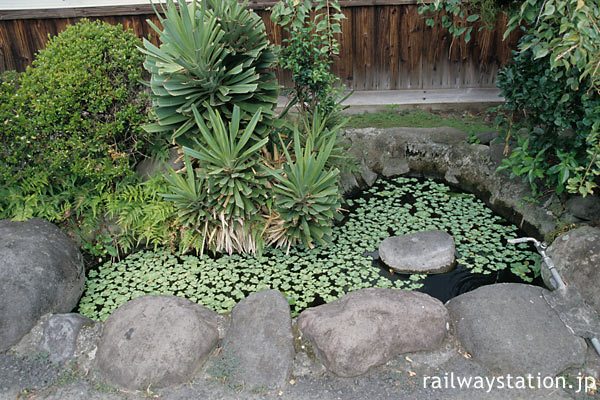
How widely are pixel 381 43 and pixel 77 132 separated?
4.07 meters

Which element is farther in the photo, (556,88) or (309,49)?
(309,49)

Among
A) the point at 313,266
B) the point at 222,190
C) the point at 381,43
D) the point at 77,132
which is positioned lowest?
the point at 313,266

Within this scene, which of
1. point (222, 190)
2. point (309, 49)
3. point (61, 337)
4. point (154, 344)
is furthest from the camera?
point (309, 49)

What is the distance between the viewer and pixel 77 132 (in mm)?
3771

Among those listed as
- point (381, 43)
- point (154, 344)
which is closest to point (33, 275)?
point (154, 344)

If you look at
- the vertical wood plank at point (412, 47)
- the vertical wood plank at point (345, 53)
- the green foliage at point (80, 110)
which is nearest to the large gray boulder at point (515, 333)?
the green foliage at point (80, 110)

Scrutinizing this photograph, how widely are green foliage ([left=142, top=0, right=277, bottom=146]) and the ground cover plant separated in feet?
3.52

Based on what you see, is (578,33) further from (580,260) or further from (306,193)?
(306,193)

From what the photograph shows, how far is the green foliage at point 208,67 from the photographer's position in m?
3.39

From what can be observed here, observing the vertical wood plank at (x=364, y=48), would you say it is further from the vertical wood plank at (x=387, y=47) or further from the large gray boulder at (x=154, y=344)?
the large gray boulder at (x=154, y=344)

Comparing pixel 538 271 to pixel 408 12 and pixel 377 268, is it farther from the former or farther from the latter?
pixel 408 12

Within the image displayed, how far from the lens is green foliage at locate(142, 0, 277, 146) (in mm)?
3391

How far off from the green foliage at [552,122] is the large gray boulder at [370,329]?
1.54m

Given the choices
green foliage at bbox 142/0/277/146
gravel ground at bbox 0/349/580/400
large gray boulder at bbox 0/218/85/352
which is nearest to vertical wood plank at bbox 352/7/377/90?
green foliage at bbox 142/0/277/146
